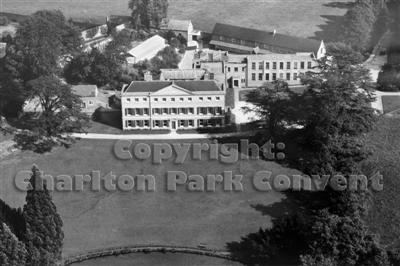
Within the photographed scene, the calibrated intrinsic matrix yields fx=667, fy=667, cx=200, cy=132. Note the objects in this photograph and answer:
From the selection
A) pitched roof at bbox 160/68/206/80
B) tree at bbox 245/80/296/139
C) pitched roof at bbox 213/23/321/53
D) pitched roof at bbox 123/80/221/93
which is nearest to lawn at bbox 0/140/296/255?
tree at bbox 245/80/296/139

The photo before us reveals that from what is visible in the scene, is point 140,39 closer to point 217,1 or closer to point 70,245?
point 217,1

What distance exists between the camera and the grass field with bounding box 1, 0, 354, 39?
439 feet

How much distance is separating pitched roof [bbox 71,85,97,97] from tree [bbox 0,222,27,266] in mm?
39592

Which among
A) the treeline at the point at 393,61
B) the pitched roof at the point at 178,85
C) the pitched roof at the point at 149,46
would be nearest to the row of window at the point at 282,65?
the treeline at the point at 393,61

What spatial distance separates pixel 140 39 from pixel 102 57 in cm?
2054

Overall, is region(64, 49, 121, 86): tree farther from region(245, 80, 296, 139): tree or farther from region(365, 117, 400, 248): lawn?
region(365, 117, 400, 248): lawn

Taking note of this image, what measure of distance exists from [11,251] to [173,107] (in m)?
36.8

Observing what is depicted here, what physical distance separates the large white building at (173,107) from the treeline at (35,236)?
29.8 m

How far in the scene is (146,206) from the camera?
7088cm

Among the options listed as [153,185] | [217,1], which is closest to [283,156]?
[153,185]

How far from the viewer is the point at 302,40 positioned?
359ft

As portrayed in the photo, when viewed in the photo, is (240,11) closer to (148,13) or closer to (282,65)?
(148,13)

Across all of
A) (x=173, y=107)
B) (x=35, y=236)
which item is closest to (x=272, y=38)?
(x=173, y=107)

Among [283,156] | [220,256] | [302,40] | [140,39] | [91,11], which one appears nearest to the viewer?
[220,256]
